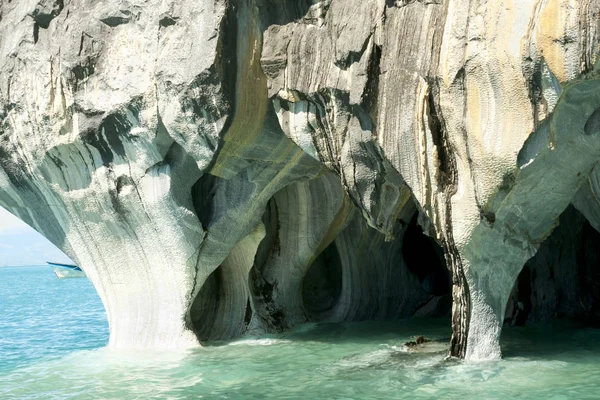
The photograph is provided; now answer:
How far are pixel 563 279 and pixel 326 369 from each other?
12.9 ft

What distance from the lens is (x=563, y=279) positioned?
9.30m

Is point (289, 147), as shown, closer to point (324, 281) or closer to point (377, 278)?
point (377, 278)

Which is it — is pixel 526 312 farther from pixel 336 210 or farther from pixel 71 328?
pixel 71 328

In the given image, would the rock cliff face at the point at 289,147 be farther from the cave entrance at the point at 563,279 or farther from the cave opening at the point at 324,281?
the cave opening at the point at 324,281

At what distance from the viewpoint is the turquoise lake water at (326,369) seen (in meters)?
5.63

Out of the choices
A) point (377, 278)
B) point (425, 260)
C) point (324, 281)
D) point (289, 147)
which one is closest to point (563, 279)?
point (425, 260)

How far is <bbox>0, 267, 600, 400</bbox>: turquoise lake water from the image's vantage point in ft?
18.5

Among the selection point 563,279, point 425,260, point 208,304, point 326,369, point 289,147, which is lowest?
point 326,369

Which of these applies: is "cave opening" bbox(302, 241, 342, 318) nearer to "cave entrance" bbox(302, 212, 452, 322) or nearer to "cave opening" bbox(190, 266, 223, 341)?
"cave entrance" bbox(302, 212, 452, 322)

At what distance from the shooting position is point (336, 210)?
28.5 feet

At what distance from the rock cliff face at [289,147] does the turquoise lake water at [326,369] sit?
44 centimetres

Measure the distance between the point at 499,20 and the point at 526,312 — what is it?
4.39 m

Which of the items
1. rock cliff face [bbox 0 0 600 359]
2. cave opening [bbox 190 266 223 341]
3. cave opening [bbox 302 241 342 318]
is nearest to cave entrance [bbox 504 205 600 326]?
rock cliff face [bbox 0 0 600 359]

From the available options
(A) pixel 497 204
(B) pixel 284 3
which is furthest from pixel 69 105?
(A) pixel 497 204
